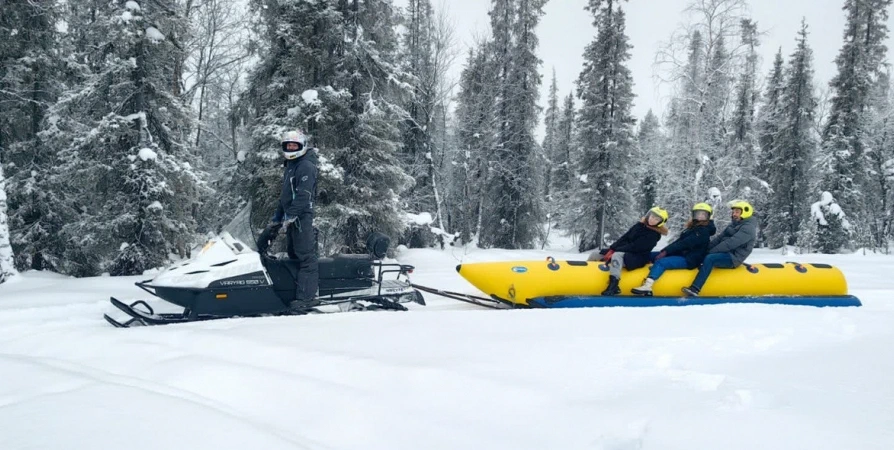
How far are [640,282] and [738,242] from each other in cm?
143

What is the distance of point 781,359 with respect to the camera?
3.56 m

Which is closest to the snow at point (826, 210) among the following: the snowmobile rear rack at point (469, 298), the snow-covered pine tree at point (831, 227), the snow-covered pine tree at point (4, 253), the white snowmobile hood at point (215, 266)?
the snow-covered pine tree at point (831, 227)

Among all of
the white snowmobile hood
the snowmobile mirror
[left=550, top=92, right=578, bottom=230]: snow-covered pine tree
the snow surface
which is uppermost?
[left=550, top=92, right=578, bottom=230]: snow-covered pine tree

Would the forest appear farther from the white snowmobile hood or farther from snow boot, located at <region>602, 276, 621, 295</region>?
snow boot, located at <region>602, 276, 621, 295</region>

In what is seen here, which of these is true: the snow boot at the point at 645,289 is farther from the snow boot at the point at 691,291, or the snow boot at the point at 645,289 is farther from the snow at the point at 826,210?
the snow at the point at 826,210

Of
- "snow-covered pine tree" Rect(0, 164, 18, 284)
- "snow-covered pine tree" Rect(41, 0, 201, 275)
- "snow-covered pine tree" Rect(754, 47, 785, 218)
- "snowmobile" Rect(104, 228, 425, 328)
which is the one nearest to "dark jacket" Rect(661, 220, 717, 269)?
"snowmobile" Rect(104, 228, 425, 328)

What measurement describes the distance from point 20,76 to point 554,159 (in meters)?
38.9

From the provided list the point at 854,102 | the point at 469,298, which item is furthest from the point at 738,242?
the point at 854,102

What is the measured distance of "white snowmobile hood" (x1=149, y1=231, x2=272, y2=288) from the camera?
17.1 ft

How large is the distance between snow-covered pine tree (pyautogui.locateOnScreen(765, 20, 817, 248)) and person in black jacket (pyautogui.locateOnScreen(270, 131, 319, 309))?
2831 centimetres

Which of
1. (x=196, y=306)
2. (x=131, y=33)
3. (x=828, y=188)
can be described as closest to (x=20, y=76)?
(x=131, y=33)

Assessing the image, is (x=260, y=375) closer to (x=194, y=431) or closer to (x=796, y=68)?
(x=194, y=431)

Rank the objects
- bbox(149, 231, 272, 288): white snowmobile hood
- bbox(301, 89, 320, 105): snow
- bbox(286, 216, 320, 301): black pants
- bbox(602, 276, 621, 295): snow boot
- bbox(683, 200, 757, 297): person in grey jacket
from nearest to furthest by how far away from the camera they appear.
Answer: bbox(149, 231, 272, 288): white snowmobile hood → bbox(286, 216, 320, 301): black pants → bbox(602, 276, 621, 295): snow boot → bbox(683, 200, 757, 297): person in grey jacket → bbox(301, 89, 320, 105): snow

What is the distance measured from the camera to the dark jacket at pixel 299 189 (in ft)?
18.5
